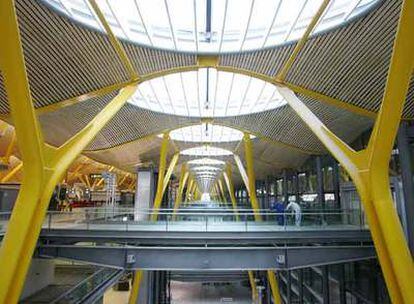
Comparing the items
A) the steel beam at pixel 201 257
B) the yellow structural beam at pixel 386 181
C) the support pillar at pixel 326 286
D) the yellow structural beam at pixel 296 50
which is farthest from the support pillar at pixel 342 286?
the yellow structural beam at pixel 386 181

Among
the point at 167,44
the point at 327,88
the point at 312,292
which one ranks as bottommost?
the point at 312,292

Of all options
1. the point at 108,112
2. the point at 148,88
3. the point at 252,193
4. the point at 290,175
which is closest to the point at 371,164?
the point at 108,112

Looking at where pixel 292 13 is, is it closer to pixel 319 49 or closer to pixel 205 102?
pixel 319 49

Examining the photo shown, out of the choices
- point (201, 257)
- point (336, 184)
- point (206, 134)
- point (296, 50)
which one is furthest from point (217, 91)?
point (206, 134)

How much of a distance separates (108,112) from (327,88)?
36.5ft

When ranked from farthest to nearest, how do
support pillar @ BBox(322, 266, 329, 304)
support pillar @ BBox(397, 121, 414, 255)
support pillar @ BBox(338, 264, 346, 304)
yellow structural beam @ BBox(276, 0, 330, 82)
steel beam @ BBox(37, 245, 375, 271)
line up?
support pillar @ BBox(322, 266, 329, 304), support pillar @ BBox(338, 264, 346, 304), steel beam @ BBox(37, 245, 375, 271), support pillar @ BBox(397, 121, 414, 255), yellow structural beam @ BBox(276, 0, 330, 82)

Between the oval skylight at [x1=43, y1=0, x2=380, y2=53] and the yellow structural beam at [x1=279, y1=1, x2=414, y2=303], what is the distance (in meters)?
5.68

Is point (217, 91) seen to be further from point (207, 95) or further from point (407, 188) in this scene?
point (407, 188)

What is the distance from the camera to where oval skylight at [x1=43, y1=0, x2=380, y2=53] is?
46.7 ft

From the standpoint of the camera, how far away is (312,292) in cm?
2934

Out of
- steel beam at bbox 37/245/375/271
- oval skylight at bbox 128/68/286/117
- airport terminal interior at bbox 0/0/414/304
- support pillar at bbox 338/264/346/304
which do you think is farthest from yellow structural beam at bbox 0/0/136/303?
support pillar at bbox 338/264/346/304

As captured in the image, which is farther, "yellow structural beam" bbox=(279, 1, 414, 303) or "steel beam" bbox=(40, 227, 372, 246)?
"steel beam" bbox=(40, 227, 372, 246)

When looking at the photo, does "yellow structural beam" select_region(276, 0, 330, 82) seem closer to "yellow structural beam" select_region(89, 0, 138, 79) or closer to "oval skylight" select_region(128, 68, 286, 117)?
"oval skylight" select_region(128, 68, 286, 117)

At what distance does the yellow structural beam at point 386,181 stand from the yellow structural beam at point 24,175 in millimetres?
8470
